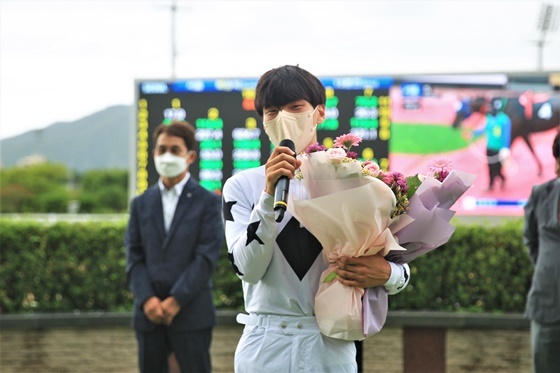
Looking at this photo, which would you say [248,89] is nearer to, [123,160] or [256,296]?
[256,296]

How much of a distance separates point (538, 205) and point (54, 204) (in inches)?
1378

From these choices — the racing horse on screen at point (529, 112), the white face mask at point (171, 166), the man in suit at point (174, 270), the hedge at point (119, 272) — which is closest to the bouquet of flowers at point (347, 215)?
the man in suit at point (174, 270)

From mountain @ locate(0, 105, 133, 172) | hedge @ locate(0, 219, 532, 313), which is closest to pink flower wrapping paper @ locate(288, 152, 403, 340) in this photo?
hedge @ locate(0, 219, 532, 313)

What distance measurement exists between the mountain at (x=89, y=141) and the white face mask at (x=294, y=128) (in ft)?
199

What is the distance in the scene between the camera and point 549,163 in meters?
10.2

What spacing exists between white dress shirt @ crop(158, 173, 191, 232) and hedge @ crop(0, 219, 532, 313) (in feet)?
5.62

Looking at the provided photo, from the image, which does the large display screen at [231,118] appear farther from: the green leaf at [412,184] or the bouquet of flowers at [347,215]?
the bouquet of flowers at [347,215]

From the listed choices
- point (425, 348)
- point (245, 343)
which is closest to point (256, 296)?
point (245, 343)

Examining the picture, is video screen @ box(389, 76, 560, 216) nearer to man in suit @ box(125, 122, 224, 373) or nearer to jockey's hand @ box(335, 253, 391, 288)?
man in suit @ box(125, 122, 224, 373)

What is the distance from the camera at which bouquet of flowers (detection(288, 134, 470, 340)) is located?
9.85 feet

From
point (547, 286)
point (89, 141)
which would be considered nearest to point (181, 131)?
point (547, 286)

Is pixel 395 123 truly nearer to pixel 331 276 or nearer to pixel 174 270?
pixel 174 270

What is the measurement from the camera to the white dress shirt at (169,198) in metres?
6.23

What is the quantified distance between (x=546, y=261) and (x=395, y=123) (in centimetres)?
443
